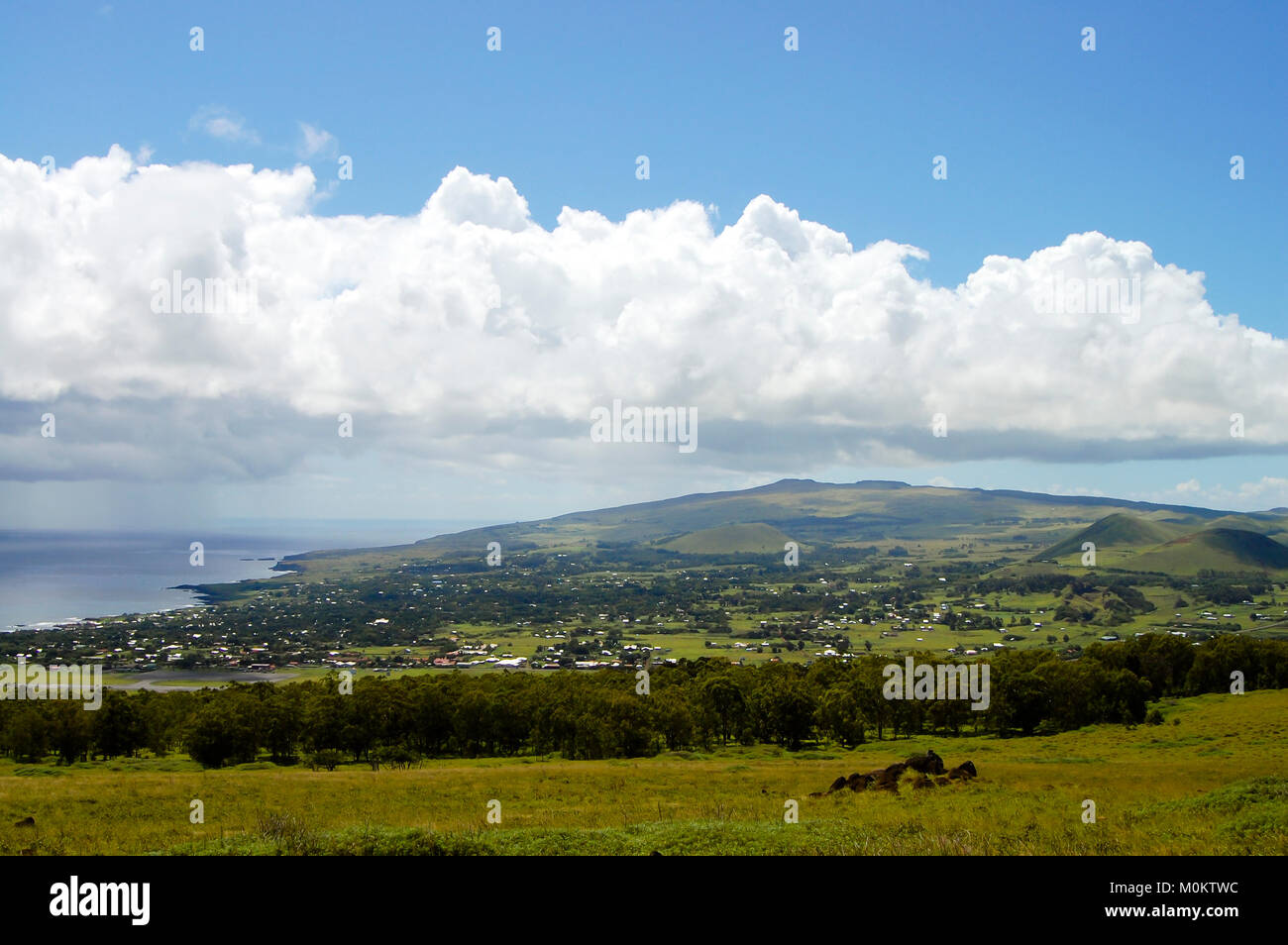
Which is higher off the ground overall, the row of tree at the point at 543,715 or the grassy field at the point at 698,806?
the grassy field at the point at 698,806

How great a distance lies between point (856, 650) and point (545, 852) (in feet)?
526

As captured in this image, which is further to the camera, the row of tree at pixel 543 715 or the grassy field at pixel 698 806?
the row of tree at pixel 543 715

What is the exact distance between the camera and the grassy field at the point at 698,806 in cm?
1695

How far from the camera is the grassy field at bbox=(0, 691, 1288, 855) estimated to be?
667 inches

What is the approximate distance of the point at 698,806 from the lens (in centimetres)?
2778

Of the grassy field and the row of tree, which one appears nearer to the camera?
the grassy field

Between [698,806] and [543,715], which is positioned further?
[543,715]

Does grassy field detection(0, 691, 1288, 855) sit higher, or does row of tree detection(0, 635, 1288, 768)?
grassy field detection(0, 691, 1288, 855)

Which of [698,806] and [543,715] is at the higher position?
[698,806]

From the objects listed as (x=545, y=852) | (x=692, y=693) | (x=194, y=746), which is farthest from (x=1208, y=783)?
(x=194, y=746)
